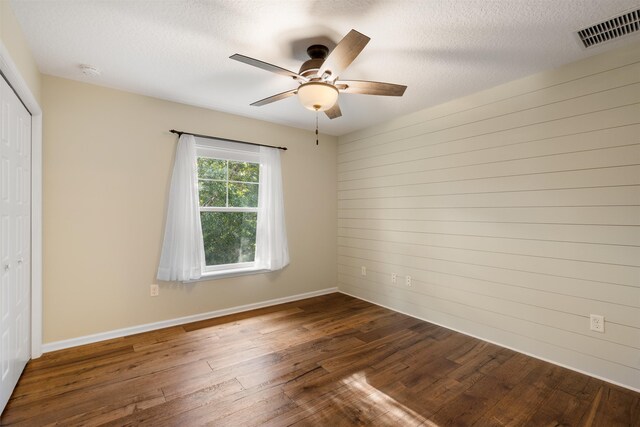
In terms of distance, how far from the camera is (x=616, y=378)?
2.23 m

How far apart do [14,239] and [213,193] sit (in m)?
1.84

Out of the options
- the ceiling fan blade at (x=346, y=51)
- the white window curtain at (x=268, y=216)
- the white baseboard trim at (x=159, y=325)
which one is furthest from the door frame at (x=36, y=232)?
the ceiling fan blade at (x=346, y=51)

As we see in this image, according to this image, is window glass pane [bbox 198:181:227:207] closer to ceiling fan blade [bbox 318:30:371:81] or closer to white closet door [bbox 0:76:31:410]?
white closet door [bbox 0:76:31:410]

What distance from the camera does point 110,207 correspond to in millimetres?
2988

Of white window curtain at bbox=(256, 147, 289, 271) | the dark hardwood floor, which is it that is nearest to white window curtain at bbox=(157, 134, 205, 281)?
the dark hardwood floor

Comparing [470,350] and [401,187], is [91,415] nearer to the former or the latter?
[470,350]

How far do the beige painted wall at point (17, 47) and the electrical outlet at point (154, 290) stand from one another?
1.97 meters

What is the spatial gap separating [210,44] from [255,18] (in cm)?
50

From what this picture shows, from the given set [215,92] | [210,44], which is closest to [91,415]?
[210,44]

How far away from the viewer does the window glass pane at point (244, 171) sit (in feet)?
12.5

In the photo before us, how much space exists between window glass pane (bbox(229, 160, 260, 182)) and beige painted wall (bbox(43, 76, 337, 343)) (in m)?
0.39

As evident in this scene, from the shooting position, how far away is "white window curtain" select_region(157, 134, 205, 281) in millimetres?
3232

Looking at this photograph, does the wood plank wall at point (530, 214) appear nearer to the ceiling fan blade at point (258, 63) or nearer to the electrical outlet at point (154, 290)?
the ceiling fan blade at point (258, 63)

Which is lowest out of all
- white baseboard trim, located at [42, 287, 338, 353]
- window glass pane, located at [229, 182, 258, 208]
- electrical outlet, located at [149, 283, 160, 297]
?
white baseboard trim, located at [42, 287, 338, 353]
